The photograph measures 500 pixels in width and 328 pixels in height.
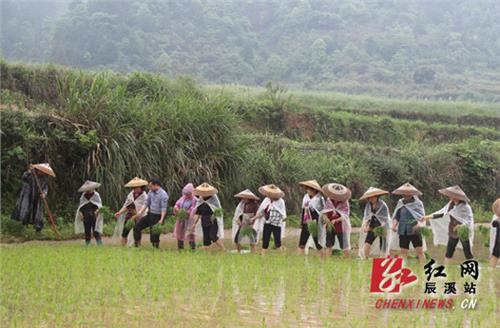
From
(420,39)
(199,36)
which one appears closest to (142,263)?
(199,36)

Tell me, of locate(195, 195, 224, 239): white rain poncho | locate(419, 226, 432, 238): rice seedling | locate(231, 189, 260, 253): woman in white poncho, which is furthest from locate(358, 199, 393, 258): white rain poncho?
locate(195, 195, 224, 239): white rain poncho

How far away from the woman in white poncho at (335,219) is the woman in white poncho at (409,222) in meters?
0.93

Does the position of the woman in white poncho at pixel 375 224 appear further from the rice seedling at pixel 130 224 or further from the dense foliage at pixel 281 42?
the dense foliage at pixel 281 42

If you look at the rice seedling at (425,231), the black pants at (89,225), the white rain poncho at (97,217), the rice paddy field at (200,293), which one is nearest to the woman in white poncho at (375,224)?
the rice seedling at (425,231)

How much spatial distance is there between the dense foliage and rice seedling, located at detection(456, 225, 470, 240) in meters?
46.5

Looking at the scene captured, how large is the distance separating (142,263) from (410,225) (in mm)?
4968

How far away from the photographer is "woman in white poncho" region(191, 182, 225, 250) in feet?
47.3

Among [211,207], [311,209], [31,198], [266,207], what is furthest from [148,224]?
[311,209]

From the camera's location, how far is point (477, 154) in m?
30.1

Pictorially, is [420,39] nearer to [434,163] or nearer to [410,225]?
[434,163]

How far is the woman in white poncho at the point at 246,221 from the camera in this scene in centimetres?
1448

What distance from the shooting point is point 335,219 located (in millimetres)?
13859

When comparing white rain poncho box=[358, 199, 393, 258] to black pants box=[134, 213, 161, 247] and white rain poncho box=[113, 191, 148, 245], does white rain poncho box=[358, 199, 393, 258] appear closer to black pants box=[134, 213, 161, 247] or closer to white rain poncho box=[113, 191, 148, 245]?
black pants box=[134, 213, 161, 247]

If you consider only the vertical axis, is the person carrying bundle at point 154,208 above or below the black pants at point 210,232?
above
